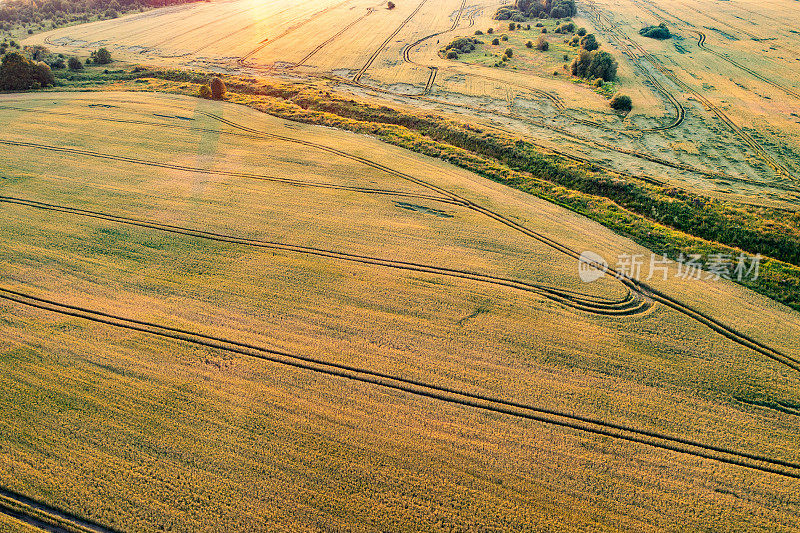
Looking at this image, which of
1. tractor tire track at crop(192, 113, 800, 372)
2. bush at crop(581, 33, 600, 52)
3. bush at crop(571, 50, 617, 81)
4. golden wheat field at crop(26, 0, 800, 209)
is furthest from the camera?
bush at crop(581, 33, 600, 52)

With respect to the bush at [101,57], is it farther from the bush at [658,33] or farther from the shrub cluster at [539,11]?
the bush at [658,33]

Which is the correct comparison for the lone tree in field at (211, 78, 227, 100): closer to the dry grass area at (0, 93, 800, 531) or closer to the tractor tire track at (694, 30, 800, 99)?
the dry grass area at (0, 93, 800, 531)

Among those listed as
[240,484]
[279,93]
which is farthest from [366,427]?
[279,93]

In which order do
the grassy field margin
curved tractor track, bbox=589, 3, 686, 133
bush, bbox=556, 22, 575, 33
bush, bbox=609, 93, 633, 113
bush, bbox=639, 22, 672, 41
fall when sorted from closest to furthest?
the grassy field margin, curved tractor track, bbox=589, 3, 686, 133, bush, bbox=609, 93, 633, 113, bush, bbox=639, 22, 672, 41, bush, bbox=556, 22, 575, 33

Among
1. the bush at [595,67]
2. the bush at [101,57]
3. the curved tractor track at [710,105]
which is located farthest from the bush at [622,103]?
the bush at [101,57]

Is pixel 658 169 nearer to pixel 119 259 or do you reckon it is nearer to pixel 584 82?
pixel 584 82

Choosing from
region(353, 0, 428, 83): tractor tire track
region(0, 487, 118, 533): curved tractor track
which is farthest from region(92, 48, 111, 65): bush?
region(0, 487, 118, 533): curved tractor track
